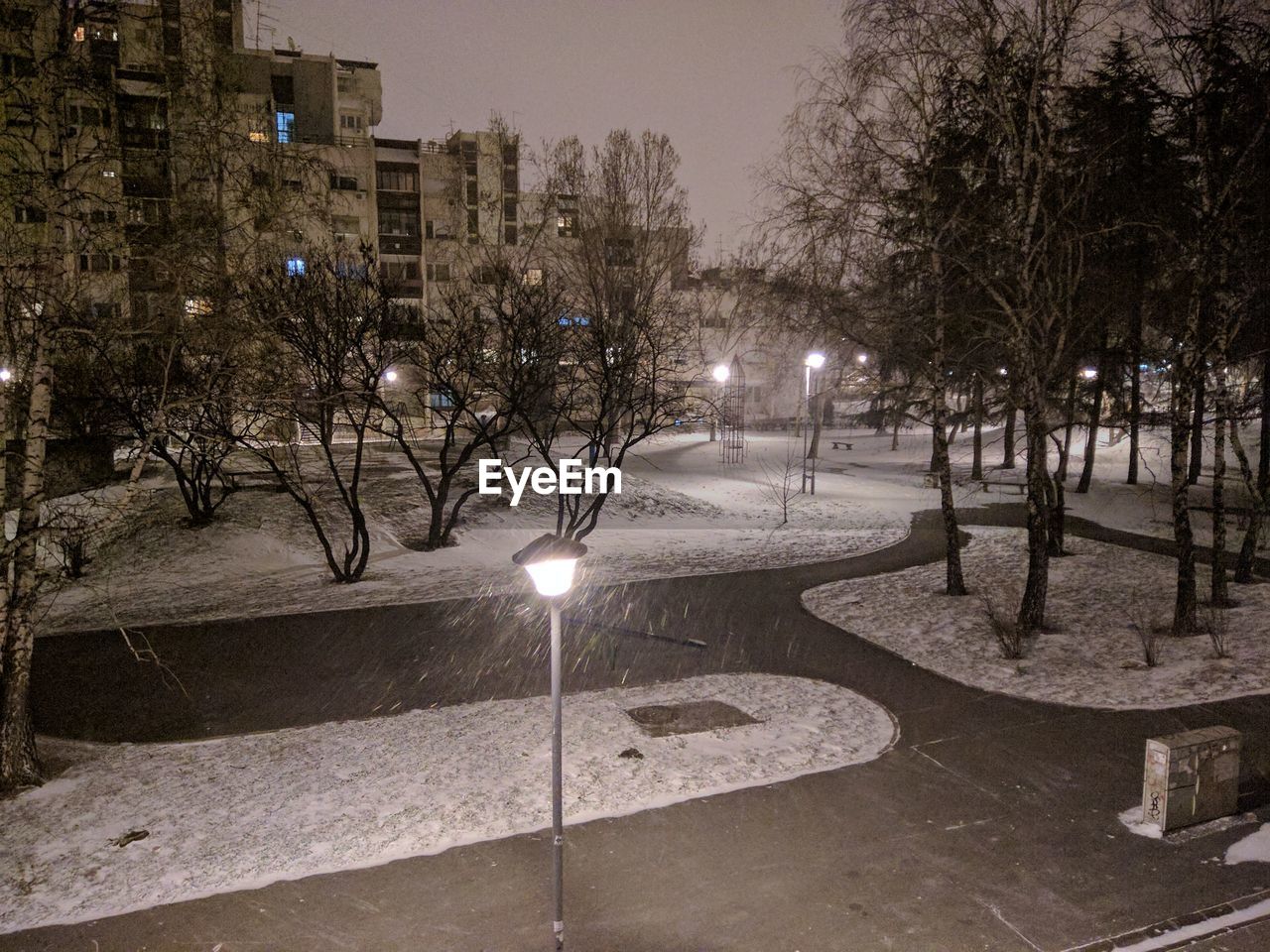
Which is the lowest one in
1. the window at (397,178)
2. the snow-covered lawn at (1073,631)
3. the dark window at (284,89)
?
the snow-covered lawn at (1073,631)

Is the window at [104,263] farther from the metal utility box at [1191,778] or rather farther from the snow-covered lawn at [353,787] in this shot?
the metal utility box at [1191,778]

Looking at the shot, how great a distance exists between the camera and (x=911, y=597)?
14258 millimetres

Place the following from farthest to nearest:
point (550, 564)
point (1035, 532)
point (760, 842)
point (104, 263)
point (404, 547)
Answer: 1. point (404, 547)
2. point (1035, 532)
3. point (104, 263)
4. point (760, 842)
5. point (550, 564)

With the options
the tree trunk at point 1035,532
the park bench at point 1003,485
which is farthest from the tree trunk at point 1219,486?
the park bench at point 1003,485

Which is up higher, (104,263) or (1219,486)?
(104,263)

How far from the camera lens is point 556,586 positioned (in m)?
4.98

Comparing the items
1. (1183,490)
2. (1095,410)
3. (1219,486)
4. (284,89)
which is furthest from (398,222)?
(1183,490)

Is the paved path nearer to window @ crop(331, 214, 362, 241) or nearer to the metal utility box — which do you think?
the metal utility box

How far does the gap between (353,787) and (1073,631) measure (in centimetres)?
1069

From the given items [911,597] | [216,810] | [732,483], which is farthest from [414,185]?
[216,810]

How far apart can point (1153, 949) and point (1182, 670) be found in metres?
6.48

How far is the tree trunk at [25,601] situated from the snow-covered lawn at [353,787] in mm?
418

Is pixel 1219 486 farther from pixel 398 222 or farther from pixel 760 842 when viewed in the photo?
pixel 398 222

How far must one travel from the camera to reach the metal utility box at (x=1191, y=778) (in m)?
6.68
